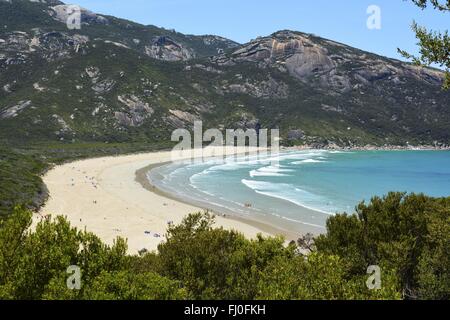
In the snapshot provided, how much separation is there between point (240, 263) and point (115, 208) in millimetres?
41941

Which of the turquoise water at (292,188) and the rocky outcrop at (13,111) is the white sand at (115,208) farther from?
the rocky outcrop at (13,111)

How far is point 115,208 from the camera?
57156 mm

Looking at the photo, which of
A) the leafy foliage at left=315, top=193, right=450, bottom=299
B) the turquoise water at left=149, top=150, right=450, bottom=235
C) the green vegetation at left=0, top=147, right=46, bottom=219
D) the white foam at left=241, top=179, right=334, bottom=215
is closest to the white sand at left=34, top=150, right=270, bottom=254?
the green vegetation at left=0, top=147, right=46, bottom=219

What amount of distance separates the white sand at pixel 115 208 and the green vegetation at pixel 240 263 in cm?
1452

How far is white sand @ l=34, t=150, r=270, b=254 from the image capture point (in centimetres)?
4462

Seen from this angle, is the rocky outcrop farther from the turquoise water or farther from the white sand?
the white sand

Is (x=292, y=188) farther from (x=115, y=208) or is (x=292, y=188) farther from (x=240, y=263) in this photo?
(x=240, y=263)

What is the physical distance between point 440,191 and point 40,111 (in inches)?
6898

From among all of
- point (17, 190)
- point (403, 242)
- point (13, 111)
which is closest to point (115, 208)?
point (17, 190)

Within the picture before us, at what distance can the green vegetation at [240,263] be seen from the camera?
12602 millimetres
